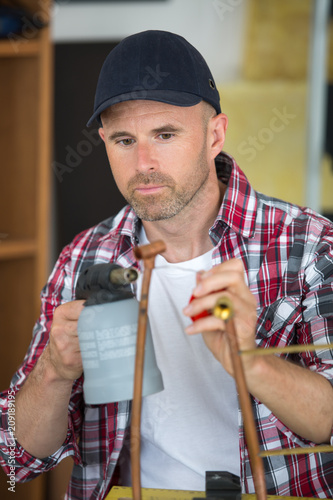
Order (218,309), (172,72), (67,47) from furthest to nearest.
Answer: (67,47) < (172,72) < (218,309)

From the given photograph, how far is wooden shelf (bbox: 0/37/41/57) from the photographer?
2018 millimetres

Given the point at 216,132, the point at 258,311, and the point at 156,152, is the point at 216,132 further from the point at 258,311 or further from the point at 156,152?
the point at 258,311

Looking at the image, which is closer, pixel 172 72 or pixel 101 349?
pixel 101 349

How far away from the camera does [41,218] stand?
6.93 ft

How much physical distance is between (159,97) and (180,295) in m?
0.45

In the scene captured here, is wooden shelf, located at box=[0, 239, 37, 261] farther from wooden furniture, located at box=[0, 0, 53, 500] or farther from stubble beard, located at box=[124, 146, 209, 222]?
stubble beard, located at box=[124, 146, 209, 222]

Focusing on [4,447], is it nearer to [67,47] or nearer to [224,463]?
[224,463]

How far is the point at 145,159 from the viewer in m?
1.27

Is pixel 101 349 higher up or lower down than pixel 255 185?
lower down

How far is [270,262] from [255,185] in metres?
1.42

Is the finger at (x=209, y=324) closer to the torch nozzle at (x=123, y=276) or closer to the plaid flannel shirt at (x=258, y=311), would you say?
the torch nozzle at (x=123, y=276)

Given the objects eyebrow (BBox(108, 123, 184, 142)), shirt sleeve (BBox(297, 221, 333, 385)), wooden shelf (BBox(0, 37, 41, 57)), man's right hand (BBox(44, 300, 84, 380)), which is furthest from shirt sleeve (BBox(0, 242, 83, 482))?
wooden shelf (BBox(0, 37, 41, 57))

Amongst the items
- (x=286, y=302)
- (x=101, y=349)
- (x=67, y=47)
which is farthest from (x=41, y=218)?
(x=101, y=349)

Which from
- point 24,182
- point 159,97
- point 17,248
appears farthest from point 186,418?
point 24,182
